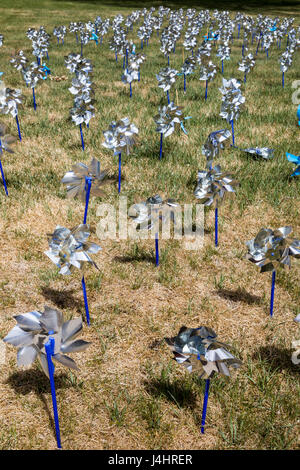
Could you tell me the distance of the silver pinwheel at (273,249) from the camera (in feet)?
8.38

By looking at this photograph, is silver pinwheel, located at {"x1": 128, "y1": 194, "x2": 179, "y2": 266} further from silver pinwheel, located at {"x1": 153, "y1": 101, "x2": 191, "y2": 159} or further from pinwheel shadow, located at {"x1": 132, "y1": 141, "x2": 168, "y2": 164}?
pinwheel shadow, located at {"x1": 132, "y1": 141, "x2": 168, "y2": 164}

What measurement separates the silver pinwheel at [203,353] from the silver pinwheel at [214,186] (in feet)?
5.63

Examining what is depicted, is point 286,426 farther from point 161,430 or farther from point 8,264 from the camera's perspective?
point 8,264

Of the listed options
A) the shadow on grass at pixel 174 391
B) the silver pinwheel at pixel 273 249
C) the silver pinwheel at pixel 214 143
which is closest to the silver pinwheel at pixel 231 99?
the silver pinwheel at pixel 214 143

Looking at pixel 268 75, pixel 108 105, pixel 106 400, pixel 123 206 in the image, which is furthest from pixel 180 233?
pixel 268 75

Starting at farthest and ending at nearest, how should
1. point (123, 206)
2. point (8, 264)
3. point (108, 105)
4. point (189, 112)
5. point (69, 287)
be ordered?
point (108, 105) < point (189, 112) < point (123, 206) < point (8, 264) < point (69, 287)

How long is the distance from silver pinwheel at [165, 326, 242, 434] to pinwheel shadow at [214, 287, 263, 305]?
→ 1.23 meters

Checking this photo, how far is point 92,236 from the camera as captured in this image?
380 cm

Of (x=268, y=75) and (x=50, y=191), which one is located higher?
(x=268, y=75)

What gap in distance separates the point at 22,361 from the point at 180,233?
2.34m

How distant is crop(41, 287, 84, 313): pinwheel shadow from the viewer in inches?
115

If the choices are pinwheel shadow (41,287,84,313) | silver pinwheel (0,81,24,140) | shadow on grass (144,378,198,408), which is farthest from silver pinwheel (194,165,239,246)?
silver pinwheel (0,81,24,140)

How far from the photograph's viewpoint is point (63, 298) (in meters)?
3.02

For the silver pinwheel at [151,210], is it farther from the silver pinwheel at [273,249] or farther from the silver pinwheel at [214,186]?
the silver pinwheel at [273,249]
